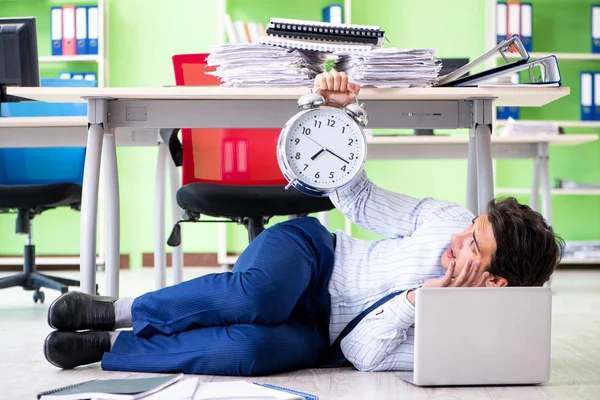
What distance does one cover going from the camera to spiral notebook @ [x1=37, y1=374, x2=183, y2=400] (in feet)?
4.49

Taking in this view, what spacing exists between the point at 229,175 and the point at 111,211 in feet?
2.34

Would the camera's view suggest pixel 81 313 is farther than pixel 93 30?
No

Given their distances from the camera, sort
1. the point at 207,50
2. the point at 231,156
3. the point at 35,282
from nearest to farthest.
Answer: the point at 231,156, the point at 35,282, the point at 207,50

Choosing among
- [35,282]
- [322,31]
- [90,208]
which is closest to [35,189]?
[35,282]

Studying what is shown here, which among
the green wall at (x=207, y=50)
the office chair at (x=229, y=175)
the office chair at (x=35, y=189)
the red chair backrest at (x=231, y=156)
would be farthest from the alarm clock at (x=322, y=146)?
the green wall at (x=207, y=50)

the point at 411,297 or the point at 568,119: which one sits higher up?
the point at 568,119

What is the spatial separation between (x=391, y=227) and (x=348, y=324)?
24 centimetres

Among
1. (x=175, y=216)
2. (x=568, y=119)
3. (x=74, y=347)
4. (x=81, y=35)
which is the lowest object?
(x=74, y=347)

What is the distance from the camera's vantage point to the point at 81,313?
178cm

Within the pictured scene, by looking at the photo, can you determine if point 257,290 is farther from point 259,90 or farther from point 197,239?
point 197,239

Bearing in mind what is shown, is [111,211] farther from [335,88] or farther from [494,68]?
[494,68]

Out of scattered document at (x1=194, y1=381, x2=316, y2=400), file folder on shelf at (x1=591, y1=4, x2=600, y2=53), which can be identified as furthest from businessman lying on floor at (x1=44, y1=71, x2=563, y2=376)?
file folder on shelf at (x1=591, y1=4, x2=600, y2=53)

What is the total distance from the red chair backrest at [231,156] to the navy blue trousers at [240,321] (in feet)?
3.82

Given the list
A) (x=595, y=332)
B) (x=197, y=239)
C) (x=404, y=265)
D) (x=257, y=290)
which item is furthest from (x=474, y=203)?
(x=197, y=239)
